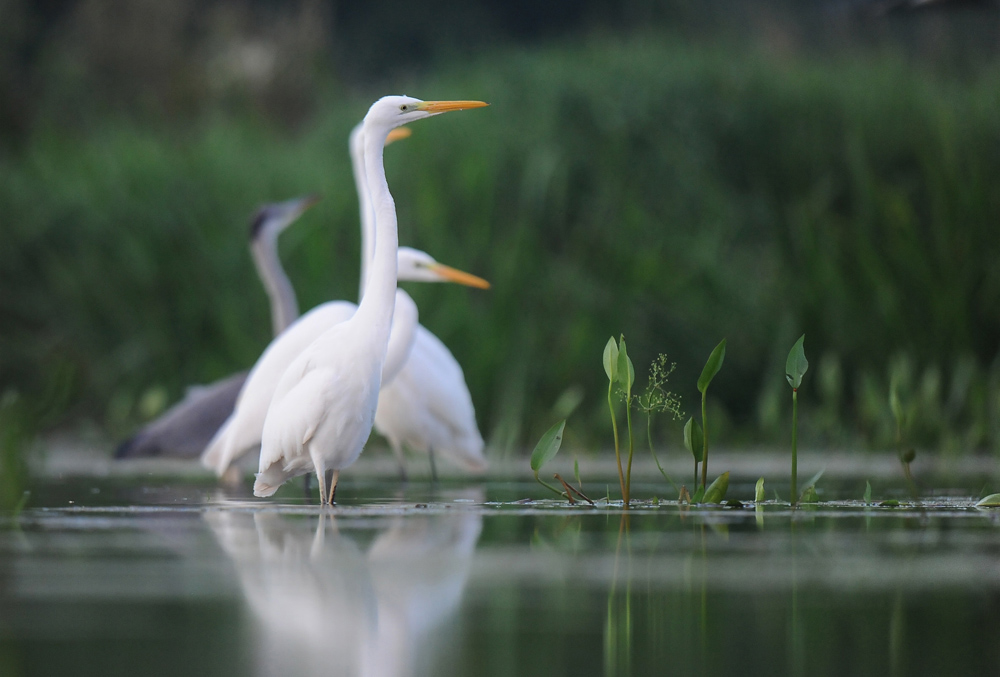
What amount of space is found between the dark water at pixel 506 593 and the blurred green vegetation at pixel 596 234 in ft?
13.7

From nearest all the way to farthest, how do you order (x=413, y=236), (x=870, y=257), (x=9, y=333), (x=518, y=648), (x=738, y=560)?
(x=518, y=648) < (x=738, y=560) < (x=870, y=257) < (x=413, y=236) < (x=9, y=333)

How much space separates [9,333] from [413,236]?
3407mm

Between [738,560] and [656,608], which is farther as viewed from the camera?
[738,560]

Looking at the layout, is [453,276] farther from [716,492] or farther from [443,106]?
[716,492]

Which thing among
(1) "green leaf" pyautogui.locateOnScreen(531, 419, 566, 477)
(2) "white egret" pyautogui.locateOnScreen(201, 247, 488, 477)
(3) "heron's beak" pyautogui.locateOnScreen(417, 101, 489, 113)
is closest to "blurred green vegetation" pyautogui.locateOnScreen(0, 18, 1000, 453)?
(2) "white egret" pyautogui.locateOnScreen(201, 247, 488, 477)

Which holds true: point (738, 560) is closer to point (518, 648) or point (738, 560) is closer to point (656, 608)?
point (656, 608)

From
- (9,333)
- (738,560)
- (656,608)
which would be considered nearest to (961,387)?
(738,560)

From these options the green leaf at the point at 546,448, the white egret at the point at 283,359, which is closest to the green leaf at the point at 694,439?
the green leaf at the point at 546,448

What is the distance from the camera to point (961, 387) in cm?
820

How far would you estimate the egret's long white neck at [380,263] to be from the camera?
17.1 ft

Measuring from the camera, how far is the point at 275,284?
9.00 m

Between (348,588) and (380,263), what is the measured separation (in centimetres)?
241

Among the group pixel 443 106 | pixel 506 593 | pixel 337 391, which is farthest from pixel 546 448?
pixel 506 593

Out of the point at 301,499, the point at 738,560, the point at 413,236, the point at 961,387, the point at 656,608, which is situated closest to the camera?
the point at 656,608
